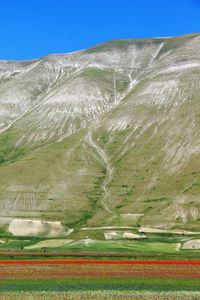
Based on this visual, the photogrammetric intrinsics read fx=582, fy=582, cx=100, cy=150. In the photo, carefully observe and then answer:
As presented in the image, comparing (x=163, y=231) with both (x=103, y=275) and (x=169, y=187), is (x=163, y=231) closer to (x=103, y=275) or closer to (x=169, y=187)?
(x=169, y=187)

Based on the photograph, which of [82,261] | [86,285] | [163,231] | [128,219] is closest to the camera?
[86,285]

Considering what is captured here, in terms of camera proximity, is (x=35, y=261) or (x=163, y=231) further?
(x=163, y=231)

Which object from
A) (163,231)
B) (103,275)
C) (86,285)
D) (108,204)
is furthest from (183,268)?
(108,204)

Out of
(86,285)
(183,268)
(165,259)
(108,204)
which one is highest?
(86,285)

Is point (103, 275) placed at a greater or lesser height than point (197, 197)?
greater

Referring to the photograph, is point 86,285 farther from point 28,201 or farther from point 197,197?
point 28,201

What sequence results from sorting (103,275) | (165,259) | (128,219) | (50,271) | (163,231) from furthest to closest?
(128,219), (163,231), (165,259), (50,271), (103,275)

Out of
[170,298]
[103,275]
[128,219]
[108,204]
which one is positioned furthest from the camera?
[108,204]

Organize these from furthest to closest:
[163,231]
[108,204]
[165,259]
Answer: [108,204]
[163,231]
[165,259]

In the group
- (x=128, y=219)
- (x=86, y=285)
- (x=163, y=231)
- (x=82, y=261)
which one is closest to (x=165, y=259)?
(x=82, y=261)
